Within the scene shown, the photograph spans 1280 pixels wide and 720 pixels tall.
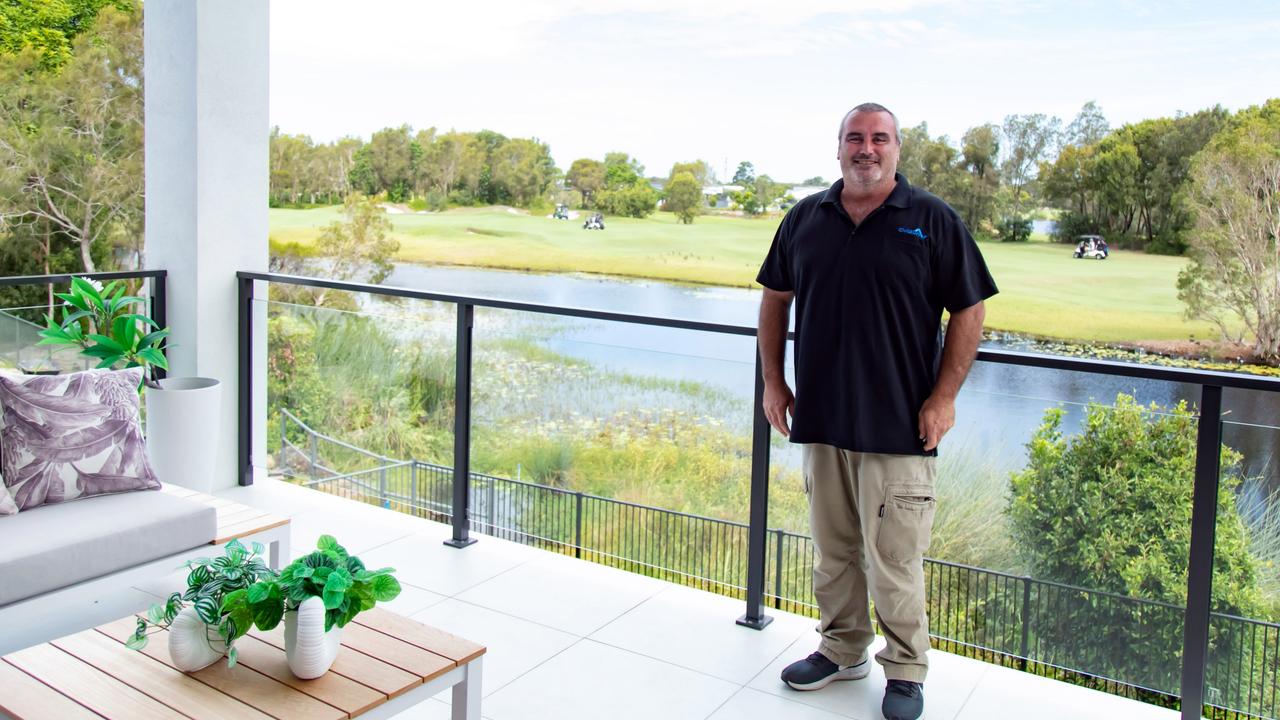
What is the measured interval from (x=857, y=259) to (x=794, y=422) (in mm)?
482

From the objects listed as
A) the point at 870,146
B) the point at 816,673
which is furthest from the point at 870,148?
the point at 816,673

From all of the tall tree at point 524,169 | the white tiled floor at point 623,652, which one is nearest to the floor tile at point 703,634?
the white tiled floor at point 623,652

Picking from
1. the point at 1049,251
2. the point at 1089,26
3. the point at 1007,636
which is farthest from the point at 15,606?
the point at 1089,26

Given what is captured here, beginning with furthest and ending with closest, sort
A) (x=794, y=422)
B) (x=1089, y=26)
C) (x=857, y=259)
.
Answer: (x=1089, y=26)
(x=794, y=422)
(x=857, y=259)

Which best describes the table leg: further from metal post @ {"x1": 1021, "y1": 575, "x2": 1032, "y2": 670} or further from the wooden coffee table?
metal post @ {"x1": 1021, "y1": 575, "x2": 1032, "y2": 670}

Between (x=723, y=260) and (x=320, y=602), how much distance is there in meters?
18.6

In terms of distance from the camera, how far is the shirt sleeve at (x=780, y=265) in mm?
2916

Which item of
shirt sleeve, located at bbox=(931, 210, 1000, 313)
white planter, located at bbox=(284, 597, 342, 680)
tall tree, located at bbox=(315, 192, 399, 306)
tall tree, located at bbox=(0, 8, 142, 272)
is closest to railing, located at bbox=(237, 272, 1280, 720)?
shirt sleeve, located at bbox=(931, 210, 1000, 313)

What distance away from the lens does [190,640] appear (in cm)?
209

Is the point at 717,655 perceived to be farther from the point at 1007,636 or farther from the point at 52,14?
the point at 52,14

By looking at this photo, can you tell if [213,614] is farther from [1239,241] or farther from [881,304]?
[1239,241]

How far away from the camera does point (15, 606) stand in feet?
8.96

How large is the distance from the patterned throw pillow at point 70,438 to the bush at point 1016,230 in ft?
57.5

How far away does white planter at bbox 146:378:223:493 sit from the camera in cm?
417
